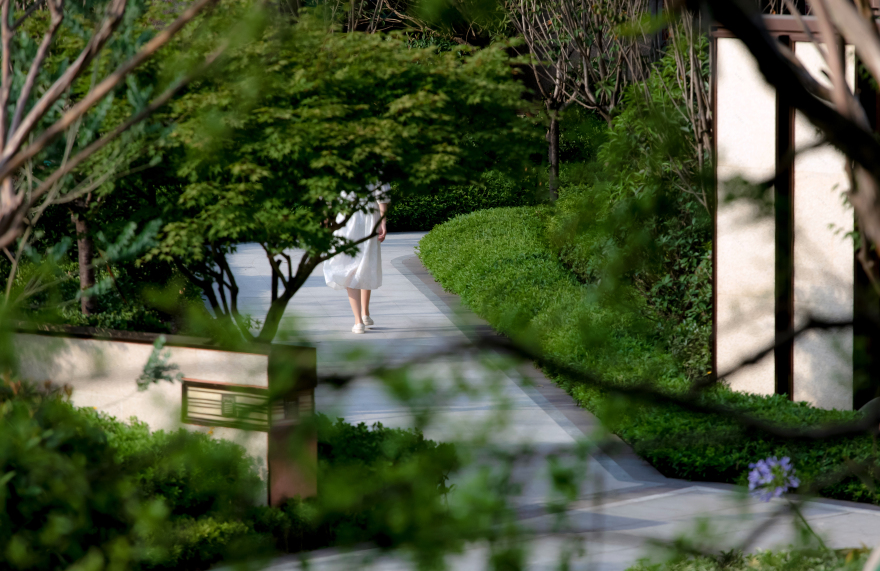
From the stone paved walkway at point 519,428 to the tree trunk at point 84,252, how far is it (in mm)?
1984

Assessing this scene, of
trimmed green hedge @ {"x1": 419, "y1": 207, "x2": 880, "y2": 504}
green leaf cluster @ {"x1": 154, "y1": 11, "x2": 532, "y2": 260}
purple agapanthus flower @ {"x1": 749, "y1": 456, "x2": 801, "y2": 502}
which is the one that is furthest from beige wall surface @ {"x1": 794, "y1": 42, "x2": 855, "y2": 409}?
purple agapanthus flower @ {"x1": 749, "y1": 456, "x2": 801, "y2": 502}

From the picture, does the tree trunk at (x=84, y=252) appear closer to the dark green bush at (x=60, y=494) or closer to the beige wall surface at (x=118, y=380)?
the beige wall surface at (x=118, y=380)

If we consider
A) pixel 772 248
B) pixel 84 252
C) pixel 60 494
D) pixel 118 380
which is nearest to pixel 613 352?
pixel 60 494

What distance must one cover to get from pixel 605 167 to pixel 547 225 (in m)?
0.25

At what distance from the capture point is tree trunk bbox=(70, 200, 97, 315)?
6.83m

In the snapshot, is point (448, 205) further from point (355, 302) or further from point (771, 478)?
point (771, 478)

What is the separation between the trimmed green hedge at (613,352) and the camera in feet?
4.62

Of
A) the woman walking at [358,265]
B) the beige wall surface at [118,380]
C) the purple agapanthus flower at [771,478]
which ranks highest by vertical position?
the woman walking at [358,265]

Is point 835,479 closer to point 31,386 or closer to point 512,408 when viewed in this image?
point 512,408

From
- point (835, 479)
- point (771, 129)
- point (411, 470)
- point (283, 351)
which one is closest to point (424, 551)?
point (411, 470)

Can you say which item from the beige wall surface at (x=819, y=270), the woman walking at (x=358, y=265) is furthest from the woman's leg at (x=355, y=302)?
the beige wall surface at (x=819, y=270)

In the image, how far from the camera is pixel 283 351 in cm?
126

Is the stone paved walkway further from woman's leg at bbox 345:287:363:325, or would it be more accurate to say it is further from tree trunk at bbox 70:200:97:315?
tree trunk at bbox 70:200:97:315

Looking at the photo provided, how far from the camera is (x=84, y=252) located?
7551mm
